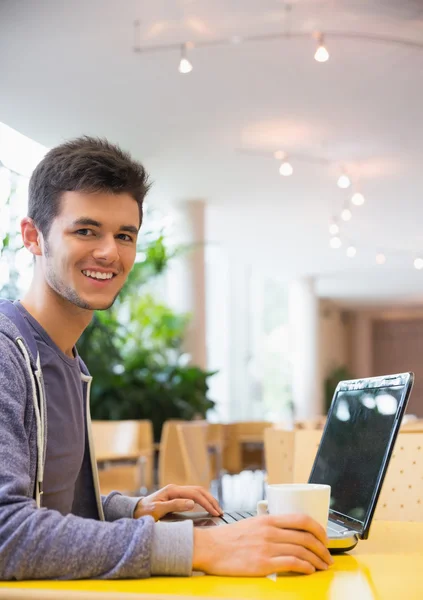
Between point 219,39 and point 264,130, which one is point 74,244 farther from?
point 264,130

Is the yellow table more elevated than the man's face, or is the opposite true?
the man's face

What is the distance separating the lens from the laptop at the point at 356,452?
1.11 m

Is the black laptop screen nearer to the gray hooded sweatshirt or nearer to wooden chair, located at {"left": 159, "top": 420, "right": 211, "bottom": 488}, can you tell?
the gray hooded sweatshirt

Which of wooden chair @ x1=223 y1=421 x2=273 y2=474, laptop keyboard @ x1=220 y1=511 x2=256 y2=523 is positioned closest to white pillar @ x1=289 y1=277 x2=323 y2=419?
wooden chair @ x1=223 y1=421 x2=273 y2=474

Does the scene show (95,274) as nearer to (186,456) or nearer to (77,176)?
(77,176)

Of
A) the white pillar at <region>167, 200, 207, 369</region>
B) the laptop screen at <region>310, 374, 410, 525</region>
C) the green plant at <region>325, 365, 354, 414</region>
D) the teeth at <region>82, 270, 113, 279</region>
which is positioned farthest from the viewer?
the green plant at <region>325, 365, 354, 414</region>

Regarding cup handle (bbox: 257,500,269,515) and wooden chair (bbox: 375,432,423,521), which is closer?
cup handle (bbox: 257,500,269,515)

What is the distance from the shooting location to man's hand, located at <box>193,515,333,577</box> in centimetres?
95

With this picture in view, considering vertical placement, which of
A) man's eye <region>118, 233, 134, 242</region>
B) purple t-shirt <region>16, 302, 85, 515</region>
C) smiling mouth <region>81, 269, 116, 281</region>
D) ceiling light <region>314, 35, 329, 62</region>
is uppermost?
ceiling light <region>314, 35, 329, 62</region>

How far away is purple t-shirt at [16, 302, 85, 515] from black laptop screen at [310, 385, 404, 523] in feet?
1.32

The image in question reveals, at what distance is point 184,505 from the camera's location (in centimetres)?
138

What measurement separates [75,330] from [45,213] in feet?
0.66

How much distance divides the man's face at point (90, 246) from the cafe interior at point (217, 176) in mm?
432

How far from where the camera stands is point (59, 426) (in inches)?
50.0
